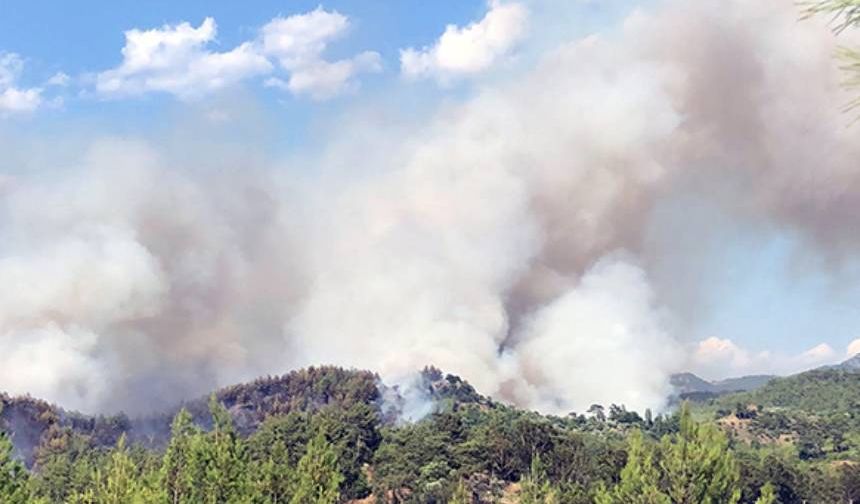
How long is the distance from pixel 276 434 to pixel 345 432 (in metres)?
9.73

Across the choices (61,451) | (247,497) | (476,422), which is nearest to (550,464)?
(247,497)

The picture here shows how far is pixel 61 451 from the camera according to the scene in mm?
141250

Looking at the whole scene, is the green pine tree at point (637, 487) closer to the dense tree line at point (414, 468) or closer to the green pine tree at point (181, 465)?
the dense tree line at point (414, 468)

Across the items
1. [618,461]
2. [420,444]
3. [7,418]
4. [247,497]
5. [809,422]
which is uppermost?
[7,418]

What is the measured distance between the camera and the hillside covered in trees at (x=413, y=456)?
5828 centimetres

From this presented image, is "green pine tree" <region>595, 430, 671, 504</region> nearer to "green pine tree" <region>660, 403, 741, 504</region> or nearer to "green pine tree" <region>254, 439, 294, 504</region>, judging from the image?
"green pine tree" <region>660, 403, 741, 504</region>

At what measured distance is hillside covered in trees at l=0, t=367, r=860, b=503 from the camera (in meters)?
58.3

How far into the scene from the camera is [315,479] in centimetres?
→ 6000

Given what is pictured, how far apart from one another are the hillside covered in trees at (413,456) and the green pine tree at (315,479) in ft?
0.43

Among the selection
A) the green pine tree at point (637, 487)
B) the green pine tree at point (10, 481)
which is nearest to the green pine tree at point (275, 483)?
the green pine tree at point (10, 481)

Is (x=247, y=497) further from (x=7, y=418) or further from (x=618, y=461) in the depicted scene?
(x=7, y=418)

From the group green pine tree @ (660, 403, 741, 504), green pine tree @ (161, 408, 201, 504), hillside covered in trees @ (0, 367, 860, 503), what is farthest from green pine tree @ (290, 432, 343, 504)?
green pine tree @ (660, 403, 741, 504)

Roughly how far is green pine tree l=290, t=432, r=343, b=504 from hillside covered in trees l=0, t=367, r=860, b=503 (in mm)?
130

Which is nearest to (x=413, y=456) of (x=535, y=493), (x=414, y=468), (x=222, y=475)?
(x=414, y=468)
